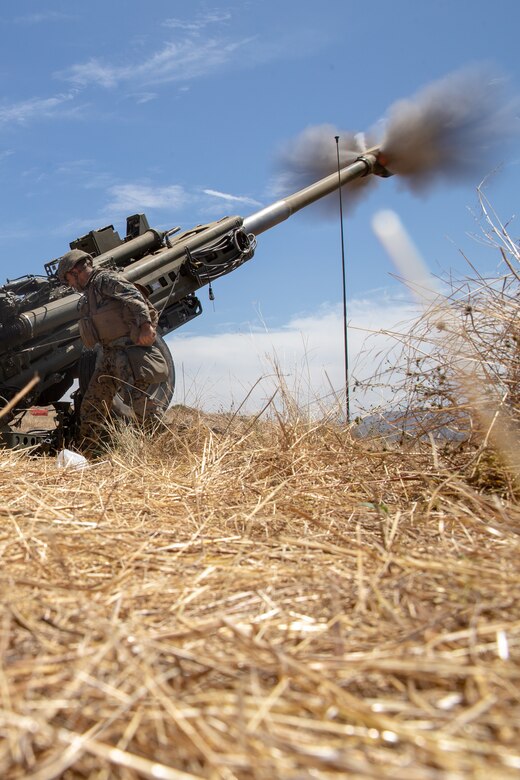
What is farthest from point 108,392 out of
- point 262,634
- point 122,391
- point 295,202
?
point 262,634

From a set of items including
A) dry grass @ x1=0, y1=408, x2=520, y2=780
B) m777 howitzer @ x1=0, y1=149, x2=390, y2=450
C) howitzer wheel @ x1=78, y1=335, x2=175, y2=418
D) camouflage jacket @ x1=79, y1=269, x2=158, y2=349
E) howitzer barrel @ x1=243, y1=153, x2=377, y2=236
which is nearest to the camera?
dry grass @ x1=0, y1=408, x2=520, y2=780

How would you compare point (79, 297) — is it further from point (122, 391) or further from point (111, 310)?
point (122, 391)

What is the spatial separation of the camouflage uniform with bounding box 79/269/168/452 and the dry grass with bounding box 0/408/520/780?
3.04 meters

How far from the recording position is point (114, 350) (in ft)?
18.5

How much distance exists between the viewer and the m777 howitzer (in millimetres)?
6047

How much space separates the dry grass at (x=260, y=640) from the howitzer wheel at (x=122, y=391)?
312 cm

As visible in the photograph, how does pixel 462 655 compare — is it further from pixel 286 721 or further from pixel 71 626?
pixel 71 626

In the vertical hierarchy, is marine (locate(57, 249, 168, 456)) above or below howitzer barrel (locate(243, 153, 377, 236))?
below

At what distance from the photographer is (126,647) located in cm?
127

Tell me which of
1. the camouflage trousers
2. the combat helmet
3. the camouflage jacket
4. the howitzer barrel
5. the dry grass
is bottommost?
the dry grass

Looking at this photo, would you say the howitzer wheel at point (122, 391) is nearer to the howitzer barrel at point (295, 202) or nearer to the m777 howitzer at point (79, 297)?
the m777 howitzer at point (79, 297)

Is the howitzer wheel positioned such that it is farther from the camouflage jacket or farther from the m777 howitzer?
the camouflage jacket

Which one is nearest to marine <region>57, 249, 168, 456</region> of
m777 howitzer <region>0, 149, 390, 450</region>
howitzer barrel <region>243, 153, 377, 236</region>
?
m777 howitzer <region>0, 149, 390, 450</region>

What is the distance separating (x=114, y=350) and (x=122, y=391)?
0.32m
